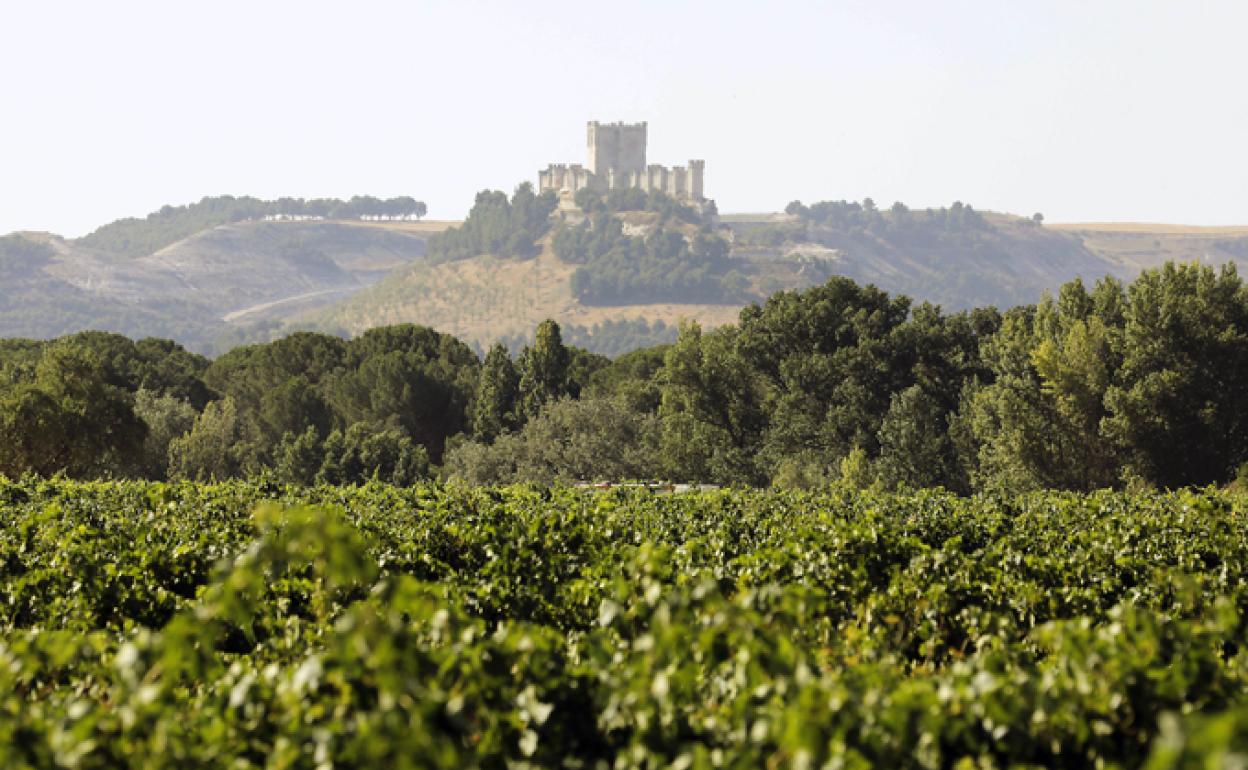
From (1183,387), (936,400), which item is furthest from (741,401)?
(1183,387)

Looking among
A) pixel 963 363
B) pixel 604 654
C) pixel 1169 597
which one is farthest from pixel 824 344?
pixel 604 654

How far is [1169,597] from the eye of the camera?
583 inches

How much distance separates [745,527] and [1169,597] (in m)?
6.96

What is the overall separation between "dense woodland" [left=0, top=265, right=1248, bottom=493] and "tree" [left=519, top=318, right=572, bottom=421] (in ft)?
0.46

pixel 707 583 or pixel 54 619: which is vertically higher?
pixel 707 583

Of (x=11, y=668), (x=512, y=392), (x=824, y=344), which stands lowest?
(x=512, y=392)

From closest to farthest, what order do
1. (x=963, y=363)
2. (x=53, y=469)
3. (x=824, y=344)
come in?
(x=53, y=469), (x=963, y=363), (x=824, y=344)

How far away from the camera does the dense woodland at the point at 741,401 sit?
157 ft

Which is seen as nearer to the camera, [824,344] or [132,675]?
[132,675]

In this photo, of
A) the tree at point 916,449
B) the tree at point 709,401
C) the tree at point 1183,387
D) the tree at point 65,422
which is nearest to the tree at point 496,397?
the tree at point 709,401

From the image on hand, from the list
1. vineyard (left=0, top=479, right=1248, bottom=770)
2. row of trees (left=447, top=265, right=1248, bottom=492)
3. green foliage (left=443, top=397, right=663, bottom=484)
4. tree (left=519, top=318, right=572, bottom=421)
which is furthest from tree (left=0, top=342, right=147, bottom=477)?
vineyard (left=0, top=479, right=1248, bottom=770)

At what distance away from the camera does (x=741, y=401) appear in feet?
220

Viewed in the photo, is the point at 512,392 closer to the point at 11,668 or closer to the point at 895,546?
the point at 895,546

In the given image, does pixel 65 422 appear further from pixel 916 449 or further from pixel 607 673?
pixel 607 673
